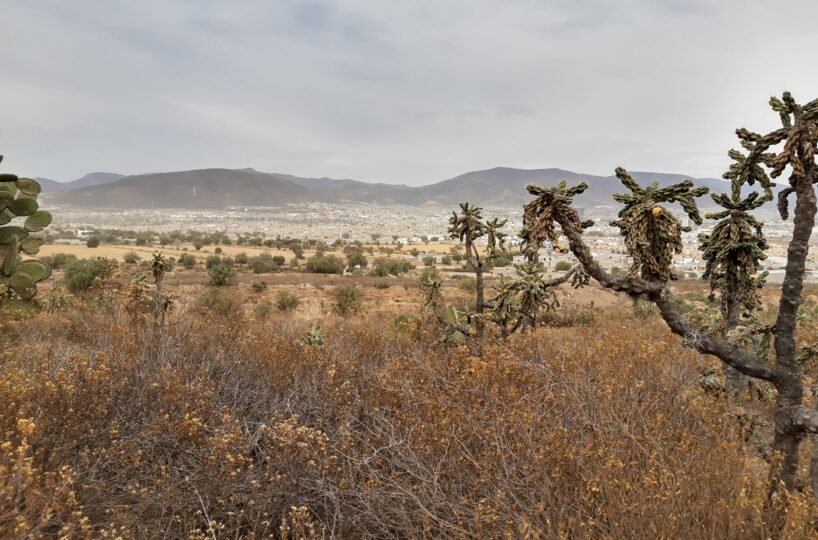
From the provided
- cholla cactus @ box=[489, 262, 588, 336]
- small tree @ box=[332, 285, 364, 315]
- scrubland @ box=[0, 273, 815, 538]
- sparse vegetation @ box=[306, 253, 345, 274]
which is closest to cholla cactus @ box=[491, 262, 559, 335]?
cholla cactus @ box=[489, 262, 588, 336]

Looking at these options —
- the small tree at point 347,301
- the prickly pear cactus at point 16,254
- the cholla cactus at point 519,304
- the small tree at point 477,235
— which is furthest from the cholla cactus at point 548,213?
the small tree at point 347,301

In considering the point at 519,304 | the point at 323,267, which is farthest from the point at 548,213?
the point at 323,267

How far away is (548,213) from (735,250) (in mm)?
3080

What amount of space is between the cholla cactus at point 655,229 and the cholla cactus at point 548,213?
14.9 inches

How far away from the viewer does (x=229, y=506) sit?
3.85 metres

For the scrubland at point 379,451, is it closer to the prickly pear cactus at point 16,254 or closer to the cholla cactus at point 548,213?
the prickly pear cactus at point 16,254

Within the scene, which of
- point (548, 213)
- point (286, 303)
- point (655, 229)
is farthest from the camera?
point (286, 303)

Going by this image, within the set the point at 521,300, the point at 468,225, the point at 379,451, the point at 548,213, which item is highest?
the point at 548,213

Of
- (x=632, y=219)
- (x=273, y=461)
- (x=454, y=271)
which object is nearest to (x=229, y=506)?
(x=273, y=461)

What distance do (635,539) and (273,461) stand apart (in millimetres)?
3057

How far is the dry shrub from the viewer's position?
3.19 meters

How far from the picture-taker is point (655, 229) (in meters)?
3.61

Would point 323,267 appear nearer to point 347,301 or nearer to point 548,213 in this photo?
point 347,301

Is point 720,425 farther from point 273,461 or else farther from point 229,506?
→ point 229,506
